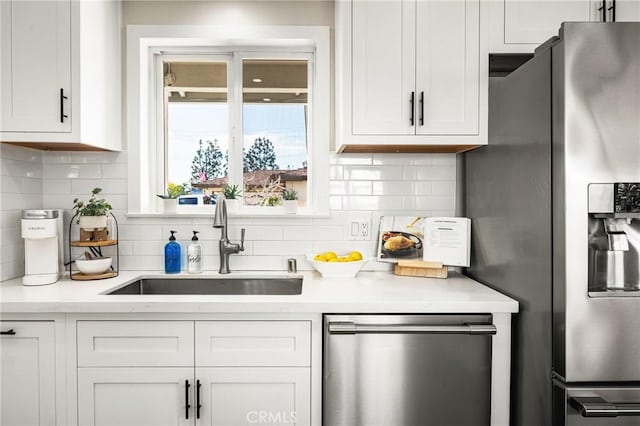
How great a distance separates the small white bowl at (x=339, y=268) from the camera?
2.06 meters

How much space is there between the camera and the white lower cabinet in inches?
62.7

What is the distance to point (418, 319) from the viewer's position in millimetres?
1582

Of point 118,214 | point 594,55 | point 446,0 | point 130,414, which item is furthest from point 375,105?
point 130,414

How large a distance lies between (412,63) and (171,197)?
140cm

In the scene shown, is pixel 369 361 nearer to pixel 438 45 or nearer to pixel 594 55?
pixel 594 55

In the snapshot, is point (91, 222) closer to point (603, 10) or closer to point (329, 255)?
point (329, 255)

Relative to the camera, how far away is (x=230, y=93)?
2396 millimetres

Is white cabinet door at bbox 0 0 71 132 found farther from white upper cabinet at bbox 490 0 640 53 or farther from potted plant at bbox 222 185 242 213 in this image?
white upper cabinet at bbox 490 0 640 53

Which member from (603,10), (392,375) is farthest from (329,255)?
(603,10)

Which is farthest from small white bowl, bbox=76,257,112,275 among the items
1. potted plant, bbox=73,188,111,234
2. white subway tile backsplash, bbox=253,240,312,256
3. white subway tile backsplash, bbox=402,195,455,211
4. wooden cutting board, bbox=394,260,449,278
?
white subway tile backsplash, bbox=402,195,455,211

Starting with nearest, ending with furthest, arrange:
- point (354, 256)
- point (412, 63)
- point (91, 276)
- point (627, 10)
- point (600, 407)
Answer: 1. point (600, 407)
2. point (627, 10)
3. point (412, 63)
4. point (91, 276)
5. point (354, 256)

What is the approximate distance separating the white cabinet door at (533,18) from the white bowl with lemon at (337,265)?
122 cm

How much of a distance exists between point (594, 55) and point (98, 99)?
204 centimetres

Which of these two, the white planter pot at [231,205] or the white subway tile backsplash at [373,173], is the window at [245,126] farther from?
the white subway tile backsplash at [373,173]
